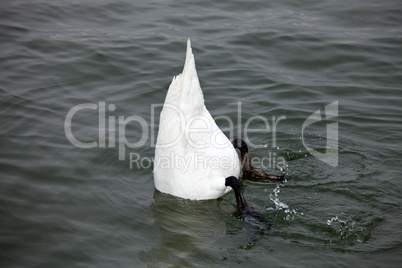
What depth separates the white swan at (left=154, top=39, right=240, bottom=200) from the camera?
535cm

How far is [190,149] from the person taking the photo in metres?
5.52

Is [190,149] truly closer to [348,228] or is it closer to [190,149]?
[190,149]

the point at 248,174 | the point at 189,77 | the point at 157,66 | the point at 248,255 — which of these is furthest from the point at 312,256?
the point at 157,66

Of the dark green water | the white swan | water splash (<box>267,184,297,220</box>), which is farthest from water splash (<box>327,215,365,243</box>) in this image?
the white swan

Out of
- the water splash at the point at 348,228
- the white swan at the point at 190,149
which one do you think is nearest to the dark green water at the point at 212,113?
the water splash at the point at 348,228

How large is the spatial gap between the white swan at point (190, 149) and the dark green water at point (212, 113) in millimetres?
319

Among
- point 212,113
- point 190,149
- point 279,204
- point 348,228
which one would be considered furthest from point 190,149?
point 212,113

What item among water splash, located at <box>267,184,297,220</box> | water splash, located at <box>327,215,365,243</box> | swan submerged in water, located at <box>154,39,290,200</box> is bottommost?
water splash, located at <box>327,215,365,243</box>

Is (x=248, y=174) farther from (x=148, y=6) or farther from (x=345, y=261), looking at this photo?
(x=148, y=6)

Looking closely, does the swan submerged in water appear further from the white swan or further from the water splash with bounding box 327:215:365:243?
the water splash with bounding box 327:215:365:243

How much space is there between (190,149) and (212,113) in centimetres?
231

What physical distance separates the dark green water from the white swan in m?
0.32

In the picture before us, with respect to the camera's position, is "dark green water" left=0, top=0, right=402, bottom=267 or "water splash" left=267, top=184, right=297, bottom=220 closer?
"dark green water" left=0, top=0, right=402, bottom=267

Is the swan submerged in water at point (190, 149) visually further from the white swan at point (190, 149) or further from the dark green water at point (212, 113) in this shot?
the dark green water at point (212, 113)
